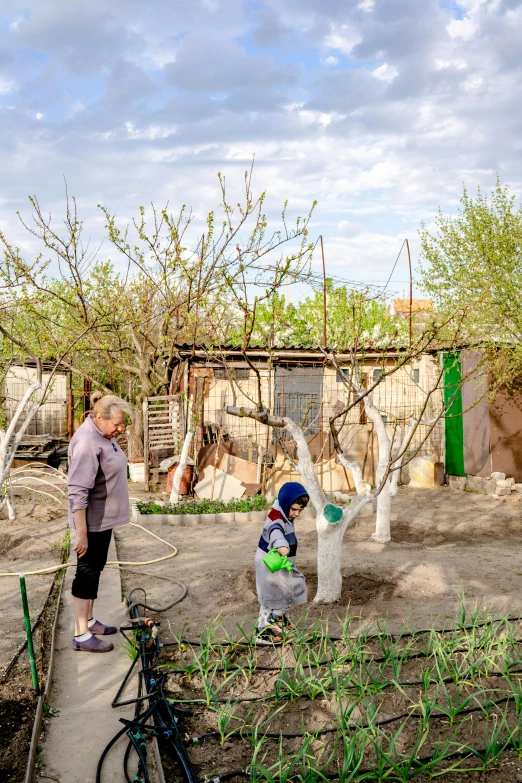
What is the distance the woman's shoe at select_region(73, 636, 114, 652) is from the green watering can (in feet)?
3.52

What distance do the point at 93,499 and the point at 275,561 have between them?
3.91 ft

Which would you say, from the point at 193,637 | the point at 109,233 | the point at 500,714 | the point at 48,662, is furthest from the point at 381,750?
the point at 109,233

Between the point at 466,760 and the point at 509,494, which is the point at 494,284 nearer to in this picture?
the point at 509,494

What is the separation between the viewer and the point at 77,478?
13.5ft

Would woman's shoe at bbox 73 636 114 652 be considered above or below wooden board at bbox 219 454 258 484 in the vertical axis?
below

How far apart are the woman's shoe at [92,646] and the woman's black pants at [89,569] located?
25 centimetres

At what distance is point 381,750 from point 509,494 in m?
9.18

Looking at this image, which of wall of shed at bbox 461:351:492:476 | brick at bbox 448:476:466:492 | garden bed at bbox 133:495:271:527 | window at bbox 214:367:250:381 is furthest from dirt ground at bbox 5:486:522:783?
window at bbox 214:367:250:381

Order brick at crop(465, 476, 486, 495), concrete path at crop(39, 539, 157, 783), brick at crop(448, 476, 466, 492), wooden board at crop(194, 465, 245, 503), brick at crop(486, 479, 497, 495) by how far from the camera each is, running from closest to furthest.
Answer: concrete path at crop(39, 539, 157, 783)
wooden board at crop(194, 465, 245, 503)
brick at crop(486, 479, 497, 495)
brick at crop(465, 476, 486, 495)
brick at crop(448, 476, 466, 492)

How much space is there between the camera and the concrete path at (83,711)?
2.82 meters

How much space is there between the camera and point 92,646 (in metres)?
4.15

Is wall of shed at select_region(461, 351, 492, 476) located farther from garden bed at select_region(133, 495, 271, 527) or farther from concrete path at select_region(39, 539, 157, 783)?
concrete path at select_region(39, 539, 157, 783)

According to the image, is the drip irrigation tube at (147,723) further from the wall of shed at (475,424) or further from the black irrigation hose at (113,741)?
the wall of shed at (475,424)

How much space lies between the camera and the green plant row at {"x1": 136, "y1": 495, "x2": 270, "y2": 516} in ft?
30.5
